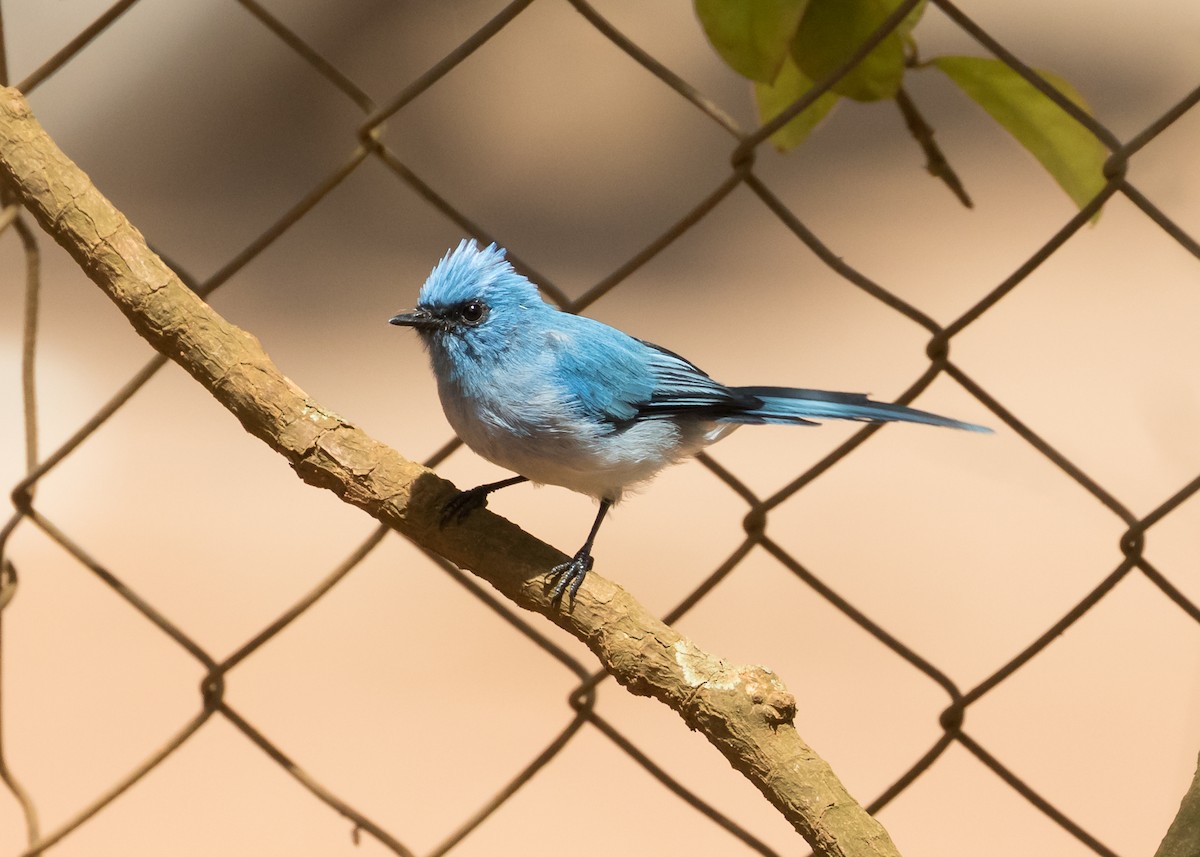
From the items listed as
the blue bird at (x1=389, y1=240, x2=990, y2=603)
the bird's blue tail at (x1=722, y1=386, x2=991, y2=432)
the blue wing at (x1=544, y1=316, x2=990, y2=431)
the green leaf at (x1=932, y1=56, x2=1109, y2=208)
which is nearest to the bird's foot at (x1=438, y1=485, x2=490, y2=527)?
the blue bird at (x1=389, y1=240, x2=990, y2=603)

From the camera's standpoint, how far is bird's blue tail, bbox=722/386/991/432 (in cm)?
166

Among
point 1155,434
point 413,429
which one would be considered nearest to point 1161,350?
point 1155,434

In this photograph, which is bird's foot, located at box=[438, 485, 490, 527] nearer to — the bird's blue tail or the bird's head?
the bird's head

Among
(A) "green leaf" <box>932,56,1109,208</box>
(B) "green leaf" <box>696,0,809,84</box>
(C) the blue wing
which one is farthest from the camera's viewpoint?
(C) the blue wing

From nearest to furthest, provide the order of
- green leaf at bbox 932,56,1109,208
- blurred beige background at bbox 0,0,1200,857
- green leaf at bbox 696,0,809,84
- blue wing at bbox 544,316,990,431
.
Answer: green leaf at bbox 696,0,809,84 < green leaf at bbox 932,56,1109,208 < blue wing at bbox 544,316,990,431 < blurred beige background at bbox 0,0,1200,857

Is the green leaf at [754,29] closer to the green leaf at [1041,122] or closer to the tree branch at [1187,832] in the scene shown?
the green leaf at [1041,122]

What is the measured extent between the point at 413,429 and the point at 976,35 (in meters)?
3.40

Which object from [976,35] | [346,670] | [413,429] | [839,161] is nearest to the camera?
[976,35]

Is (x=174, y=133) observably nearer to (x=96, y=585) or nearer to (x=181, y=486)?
(x=181, y=486)

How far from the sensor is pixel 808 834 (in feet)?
3.77

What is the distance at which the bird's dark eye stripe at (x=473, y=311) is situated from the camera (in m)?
A: 1.69

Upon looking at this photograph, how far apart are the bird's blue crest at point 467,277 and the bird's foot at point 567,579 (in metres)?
0.54

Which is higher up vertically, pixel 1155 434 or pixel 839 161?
pixel 839 161

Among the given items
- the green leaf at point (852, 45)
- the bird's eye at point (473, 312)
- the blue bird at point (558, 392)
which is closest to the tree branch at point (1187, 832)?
the blue bird at point (558, 392)
